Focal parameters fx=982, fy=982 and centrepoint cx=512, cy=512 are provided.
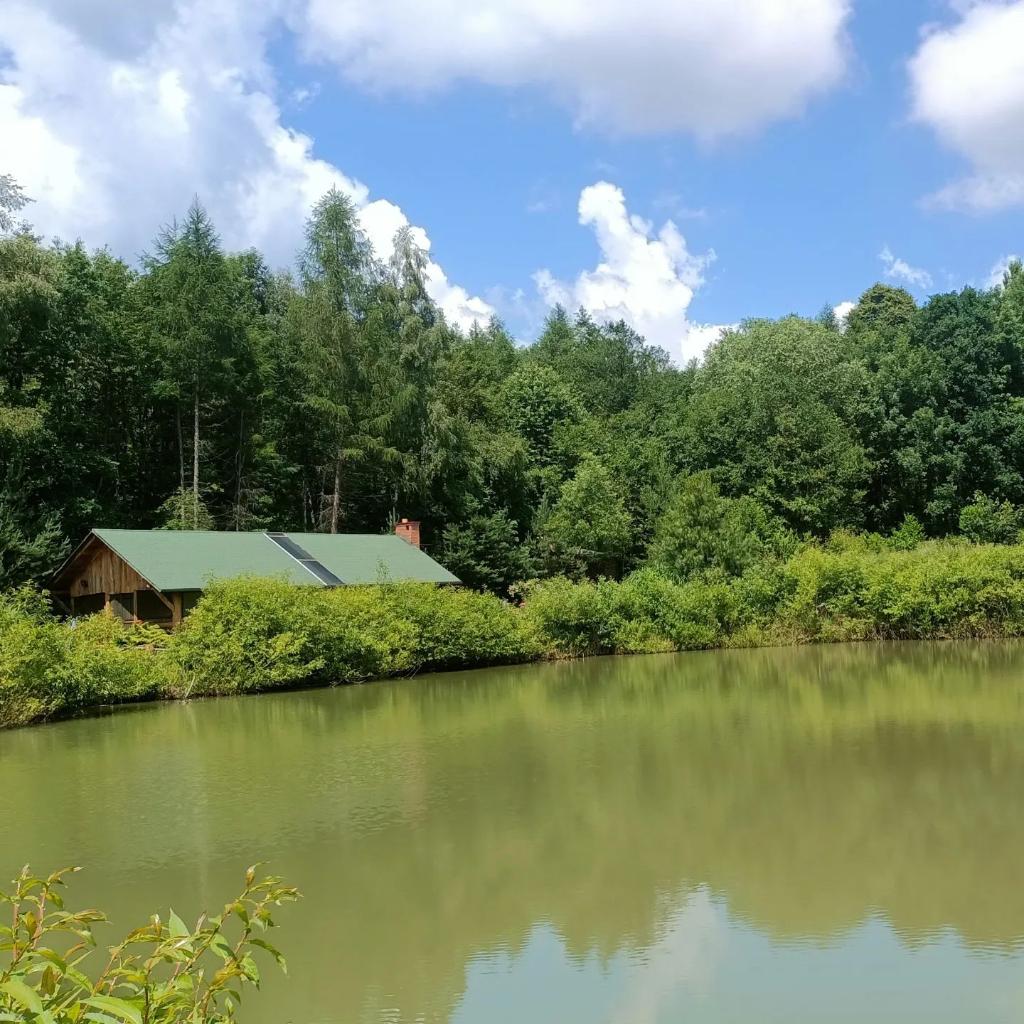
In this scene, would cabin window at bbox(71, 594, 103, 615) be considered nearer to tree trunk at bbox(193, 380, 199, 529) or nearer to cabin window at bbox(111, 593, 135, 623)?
cabin window at bbox(111, 593, 135, 623)

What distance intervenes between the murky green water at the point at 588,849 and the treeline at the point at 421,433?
16705 mm

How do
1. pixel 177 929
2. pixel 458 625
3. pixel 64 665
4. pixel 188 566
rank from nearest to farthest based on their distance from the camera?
pixel 177 929, pixel 64 665, pixel 188 566, pixel 458 625

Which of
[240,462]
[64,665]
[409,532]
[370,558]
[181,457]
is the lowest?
[64,665]

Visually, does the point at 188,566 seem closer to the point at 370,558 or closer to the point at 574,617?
the point at 370,558

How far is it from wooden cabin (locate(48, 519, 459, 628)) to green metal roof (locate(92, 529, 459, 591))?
A: 2 cm

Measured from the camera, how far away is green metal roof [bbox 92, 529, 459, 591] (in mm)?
23219

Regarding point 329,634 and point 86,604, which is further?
point 86,604

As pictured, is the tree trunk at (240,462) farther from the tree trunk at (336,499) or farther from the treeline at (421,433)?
the tree trunk at (336,499)

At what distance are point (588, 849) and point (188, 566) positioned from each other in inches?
696

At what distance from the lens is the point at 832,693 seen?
18.1 m

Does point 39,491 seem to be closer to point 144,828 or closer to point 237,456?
point 237,456

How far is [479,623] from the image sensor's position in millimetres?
25531

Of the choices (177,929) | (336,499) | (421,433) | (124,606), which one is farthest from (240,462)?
(177,929)

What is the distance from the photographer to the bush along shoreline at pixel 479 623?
18.9m
